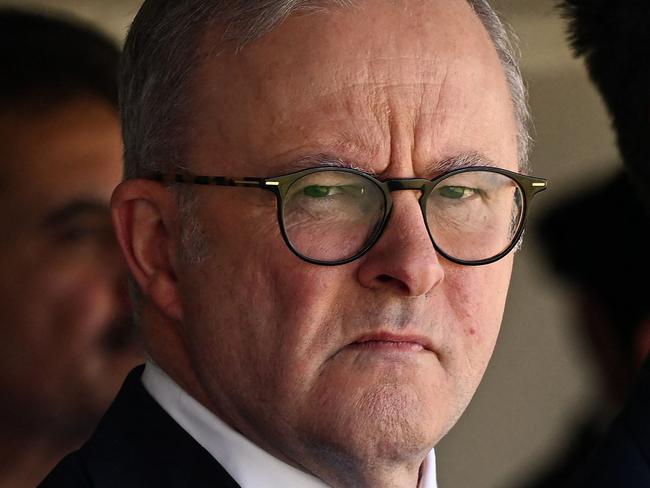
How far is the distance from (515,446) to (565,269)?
23.1 inches

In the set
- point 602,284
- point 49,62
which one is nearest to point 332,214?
point 49,62

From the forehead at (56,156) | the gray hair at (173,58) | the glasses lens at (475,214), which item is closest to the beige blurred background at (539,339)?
the forehead at (56,156)

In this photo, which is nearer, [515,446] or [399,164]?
[399,164]

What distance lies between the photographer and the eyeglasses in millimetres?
1873

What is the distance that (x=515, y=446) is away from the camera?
12.7ft

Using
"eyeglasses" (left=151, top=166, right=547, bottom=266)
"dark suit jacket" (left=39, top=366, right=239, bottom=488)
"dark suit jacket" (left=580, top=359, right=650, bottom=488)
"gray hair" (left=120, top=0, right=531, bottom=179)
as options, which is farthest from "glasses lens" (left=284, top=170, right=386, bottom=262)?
"dark suit jacket" (left=580, top=359, right=650, bottom=488)

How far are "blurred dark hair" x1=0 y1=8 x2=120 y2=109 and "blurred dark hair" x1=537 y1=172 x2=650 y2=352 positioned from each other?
148 cm

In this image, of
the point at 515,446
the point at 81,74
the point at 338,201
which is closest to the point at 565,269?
the point at 515,446

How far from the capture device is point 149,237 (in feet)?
6.76

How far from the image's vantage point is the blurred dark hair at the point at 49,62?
2.98 m

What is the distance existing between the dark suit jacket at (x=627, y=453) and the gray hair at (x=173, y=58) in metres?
0.53

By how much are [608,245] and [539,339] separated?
14.7 inches

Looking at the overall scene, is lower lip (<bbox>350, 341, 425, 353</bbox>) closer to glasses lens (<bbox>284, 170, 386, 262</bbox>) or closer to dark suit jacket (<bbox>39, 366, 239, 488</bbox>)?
glasses lens (<bbox>284, 170, 386, 262</bbox>)

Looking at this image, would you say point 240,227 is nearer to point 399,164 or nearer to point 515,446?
point 399,164
